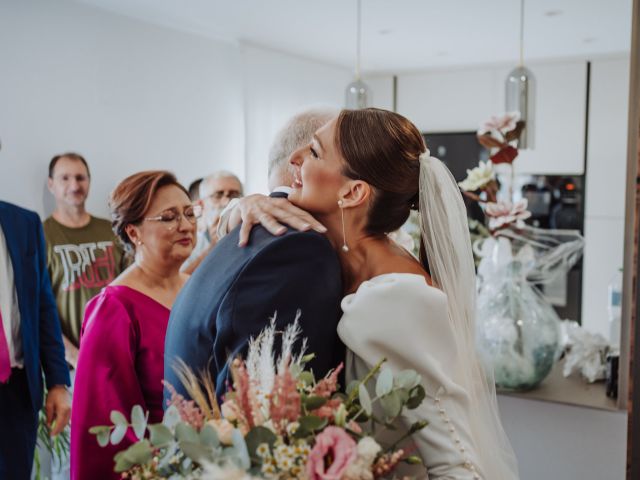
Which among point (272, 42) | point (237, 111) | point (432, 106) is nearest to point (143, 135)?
point (237, 111)

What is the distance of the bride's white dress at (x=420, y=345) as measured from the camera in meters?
1.07

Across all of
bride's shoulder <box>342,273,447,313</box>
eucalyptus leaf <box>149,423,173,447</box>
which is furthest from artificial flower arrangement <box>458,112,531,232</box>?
eucalyptus leaf <box>149,423,173,447</box>

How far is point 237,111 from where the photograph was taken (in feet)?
18.7

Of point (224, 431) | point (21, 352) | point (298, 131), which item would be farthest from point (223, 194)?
point (224, 431)

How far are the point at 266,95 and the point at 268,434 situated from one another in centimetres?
552

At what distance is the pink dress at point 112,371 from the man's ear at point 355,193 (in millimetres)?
806

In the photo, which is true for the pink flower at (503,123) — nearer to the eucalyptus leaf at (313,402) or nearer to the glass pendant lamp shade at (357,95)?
the glass pendant lamp shade at (357,95)

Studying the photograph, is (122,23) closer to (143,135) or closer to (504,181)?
(143,135)

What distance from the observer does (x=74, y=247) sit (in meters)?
3.78

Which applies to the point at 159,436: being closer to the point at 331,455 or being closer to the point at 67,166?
the point at 331,455

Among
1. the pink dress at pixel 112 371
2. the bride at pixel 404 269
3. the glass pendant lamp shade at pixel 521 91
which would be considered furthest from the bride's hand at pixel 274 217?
the glass pendant lamp shade at pixel 521 91

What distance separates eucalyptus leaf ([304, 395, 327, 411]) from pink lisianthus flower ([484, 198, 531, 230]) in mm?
1562

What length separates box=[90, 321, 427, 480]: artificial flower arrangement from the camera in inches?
30.0

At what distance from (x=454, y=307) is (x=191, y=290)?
0.52 metres
